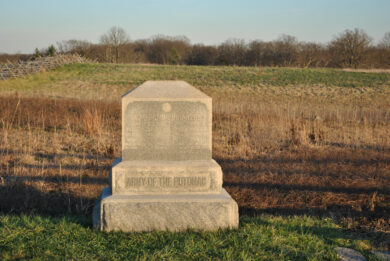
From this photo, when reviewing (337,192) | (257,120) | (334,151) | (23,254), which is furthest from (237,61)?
(23,254)

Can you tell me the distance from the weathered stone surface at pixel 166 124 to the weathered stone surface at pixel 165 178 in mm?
166

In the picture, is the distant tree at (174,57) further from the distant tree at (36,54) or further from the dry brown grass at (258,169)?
the dry brown grass at (258,169)

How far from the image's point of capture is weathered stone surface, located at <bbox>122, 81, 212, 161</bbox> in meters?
4.46

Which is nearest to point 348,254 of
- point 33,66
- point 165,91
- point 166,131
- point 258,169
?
point 166,131

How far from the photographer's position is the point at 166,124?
14.8 ft

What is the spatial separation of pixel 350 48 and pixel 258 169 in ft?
134

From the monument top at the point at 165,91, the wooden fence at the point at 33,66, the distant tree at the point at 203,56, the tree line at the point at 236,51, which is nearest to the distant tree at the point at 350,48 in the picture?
the tree line at the point at 236,51

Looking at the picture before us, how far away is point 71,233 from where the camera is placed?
4023mm

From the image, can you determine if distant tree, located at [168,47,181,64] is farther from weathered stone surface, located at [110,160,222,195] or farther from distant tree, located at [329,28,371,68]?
weathered stone surface, located at [110,160,222,195]

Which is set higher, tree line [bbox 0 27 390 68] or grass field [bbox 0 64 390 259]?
tree line [bbox 0 27 390 68]

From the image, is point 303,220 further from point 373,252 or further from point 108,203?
point 108,203

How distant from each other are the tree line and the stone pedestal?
36.4 metres

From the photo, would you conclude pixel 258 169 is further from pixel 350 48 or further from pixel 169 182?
pixel 350 48

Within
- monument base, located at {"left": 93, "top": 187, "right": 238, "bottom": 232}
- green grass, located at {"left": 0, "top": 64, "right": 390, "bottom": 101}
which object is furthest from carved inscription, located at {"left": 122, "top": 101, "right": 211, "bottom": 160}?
green grass, located at {"left": 0, "top": 64, "right": 390, "bottom": 101}
